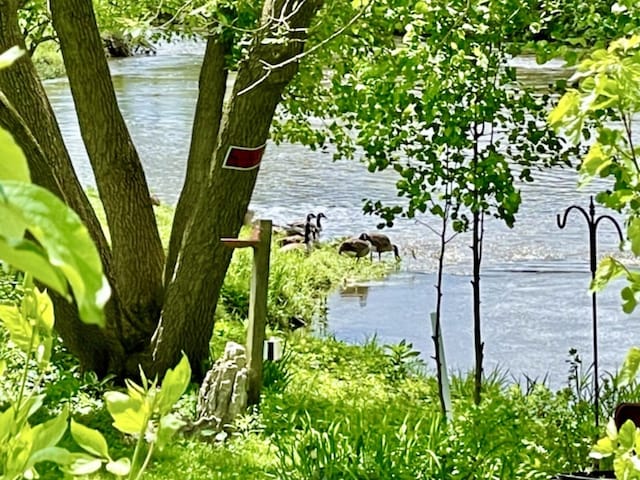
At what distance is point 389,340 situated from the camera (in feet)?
20.8

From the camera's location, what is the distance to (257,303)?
415 centimetres

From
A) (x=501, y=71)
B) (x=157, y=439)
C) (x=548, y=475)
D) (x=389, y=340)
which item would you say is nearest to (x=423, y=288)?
(x=389, y=340)

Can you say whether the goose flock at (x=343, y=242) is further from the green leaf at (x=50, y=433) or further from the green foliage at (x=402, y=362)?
the green leaf at (x=50, y=433)

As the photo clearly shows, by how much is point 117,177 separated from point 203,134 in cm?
49

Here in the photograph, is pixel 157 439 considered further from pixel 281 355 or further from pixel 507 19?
pixel 281 355

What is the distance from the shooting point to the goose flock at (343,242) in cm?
857

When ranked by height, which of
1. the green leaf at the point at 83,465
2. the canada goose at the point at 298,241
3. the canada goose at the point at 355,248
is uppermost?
the green leaf at the point at 83,465

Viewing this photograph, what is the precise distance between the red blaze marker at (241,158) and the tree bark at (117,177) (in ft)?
1.84

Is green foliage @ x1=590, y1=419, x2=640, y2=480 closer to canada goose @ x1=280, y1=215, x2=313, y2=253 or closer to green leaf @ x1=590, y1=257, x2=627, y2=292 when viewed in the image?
green leaf @ x1=590, y1=257, x2=627, y2=292

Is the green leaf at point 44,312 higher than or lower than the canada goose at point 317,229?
higher

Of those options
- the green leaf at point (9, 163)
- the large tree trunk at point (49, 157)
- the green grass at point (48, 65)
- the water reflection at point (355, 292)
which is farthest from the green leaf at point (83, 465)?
the green grass at point (48, 65)

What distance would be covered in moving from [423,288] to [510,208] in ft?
13.4

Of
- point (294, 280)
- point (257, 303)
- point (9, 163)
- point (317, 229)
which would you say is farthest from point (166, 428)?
point (317, 229)

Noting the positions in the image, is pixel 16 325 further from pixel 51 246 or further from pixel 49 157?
pixel 49 157
